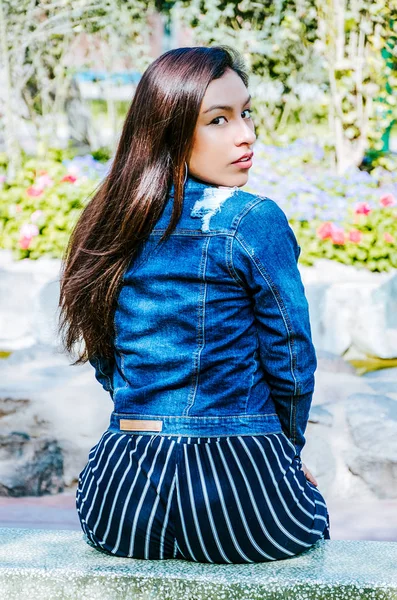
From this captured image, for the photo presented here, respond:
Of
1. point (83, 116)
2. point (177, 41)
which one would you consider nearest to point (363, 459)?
point (83, 116)

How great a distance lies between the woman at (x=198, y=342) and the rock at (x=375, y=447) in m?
1.73

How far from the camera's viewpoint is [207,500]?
Answer: 1.59 m

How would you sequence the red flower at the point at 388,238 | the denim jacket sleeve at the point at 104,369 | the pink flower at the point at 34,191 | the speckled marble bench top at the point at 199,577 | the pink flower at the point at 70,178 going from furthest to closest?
the pink flower at the point at 70,178, the pink flower at the point at 34,191, the red flower at the point at 388,238, the denim jacket sleeve at the point at 104,369, the speckled marble bench top at the point at 199,577

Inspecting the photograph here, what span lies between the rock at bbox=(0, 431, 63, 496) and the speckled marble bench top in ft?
5.67

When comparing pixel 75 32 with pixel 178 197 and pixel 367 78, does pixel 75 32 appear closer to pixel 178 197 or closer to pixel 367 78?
pixel 367 78

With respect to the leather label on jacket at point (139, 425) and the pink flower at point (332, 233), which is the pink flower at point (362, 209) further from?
the leather label on jacket at point (139, 425)

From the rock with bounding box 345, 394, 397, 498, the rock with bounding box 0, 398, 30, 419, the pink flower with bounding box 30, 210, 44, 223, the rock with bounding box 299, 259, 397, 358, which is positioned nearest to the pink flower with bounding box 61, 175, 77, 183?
the pink flower with bounding box 30, 210, 44, 223

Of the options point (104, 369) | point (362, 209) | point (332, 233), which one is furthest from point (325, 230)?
point (104, 369)

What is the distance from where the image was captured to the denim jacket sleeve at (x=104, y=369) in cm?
193

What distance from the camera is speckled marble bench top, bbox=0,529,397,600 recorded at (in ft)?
5.16

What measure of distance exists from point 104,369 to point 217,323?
44 cm

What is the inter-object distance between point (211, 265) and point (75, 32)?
19.4 ft

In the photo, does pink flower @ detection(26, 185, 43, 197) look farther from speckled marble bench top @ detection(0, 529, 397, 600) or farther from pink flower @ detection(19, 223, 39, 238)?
speckled marble bench top @ detection(0, 529, 397, 600)

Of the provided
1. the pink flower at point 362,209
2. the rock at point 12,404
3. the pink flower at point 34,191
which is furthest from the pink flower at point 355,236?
the rock at point 12,404
